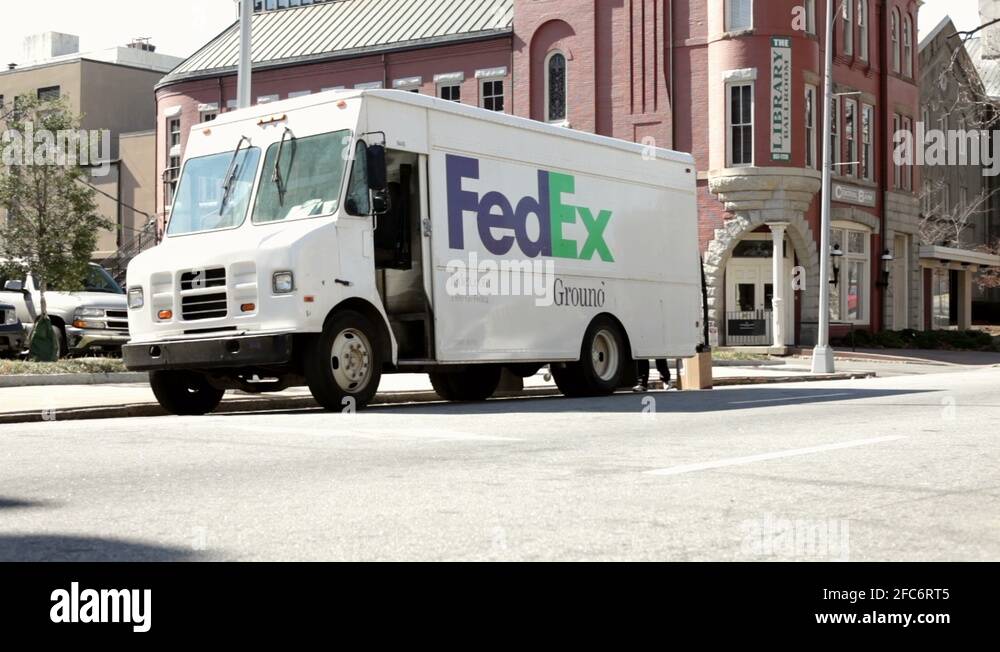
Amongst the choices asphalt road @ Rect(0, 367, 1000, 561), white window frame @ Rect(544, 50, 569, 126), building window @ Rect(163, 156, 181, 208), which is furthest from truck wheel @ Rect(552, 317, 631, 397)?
building window @ Rect(163, 156, 181, 208)

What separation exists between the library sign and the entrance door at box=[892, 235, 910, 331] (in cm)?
981

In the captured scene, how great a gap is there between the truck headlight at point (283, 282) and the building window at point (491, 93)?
101 feet

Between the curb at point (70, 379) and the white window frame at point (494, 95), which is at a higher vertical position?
the white window frame at point (494, 95)

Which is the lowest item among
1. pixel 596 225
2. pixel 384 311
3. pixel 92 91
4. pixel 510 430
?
Answer: pixel 510 430

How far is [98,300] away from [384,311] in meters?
10.8

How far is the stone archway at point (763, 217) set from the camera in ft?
127

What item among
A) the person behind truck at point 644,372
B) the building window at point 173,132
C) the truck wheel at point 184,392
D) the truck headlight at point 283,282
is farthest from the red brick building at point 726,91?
the truck headlight at point 283,282

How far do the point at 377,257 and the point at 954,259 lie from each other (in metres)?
39.4

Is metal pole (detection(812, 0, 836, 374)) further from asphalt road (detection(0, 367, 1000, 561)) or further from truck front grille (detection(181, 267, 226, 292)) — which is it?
truck front grille (detection(181, 267, 226, 292))

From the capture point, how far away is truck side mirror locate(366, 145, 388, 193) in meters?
14.4

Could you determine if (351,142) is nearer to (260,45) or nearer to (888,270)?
(888,270)

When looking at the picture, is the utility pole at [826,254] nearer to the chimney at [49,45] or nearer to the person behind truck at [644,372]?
the person behind truck at [644,372]
